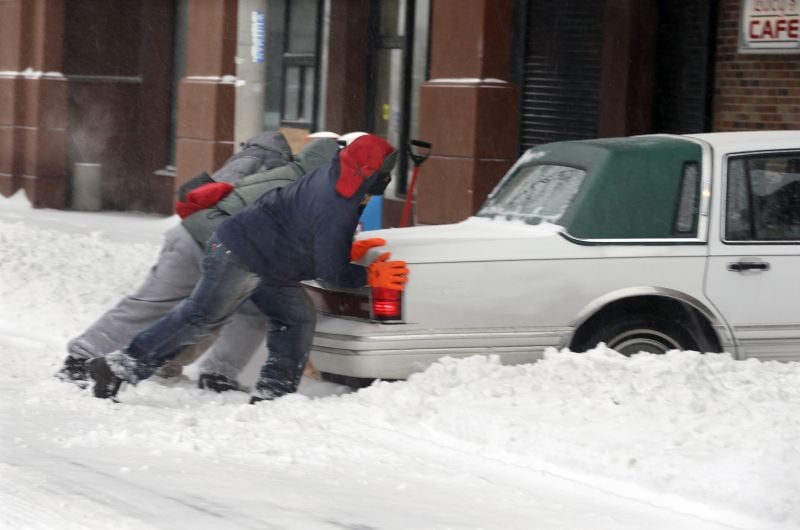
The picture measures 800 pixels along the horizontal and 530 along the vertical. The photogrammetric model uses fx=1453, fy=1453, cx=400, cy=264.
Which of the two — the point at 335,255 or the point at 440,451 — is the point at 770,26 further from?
the point at 440,451

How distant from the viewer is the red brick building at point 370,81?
1408 cm

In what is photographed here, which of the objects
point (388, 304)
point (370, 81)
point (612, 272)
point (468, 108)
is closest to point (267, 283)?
point (388, 304)

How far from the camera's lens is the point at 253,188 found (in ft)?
27.9

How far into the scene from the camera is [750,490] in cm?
601

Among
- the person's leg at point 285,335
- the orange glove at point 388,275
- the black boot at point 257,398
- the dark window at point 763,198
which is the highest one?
the dark window at point 763,198

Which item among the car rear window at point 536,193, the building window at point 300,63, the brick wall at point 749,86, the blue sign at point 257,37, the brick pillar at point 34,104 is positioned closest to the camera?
the car rear window at point 536,193

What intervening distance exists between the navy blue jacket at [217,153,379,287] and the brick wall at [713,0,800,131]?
6.69 meters

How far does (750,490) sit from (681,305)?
191 centimetres

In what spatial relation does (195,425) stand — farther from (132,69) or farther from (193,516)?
(132,69)

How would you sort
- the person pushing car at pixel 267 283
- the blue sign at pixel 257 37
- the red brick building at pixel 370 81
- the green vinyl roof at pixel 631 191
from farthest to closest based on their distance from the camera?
the blue sign at pixel 257 37 < the red brick building at pixel 370 81 < the green vinyl roof at pixel 631 191 < the person pushing car at pixel 267 283

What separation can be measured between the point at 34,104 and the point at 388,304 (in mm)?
15822

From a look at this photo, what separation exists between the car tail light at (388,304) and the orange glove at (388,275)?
4 centimetres

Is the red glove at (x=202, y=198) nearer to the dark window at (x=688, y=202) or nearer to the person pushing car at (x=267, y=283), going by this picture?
the person pushing car at (x=267, y=283)

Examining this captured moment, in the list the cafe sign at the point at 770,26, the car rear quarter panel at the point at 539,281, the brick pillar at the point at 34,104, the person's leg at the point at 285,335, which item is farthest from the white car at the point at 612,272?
the brick pillar at the point at 34,104
